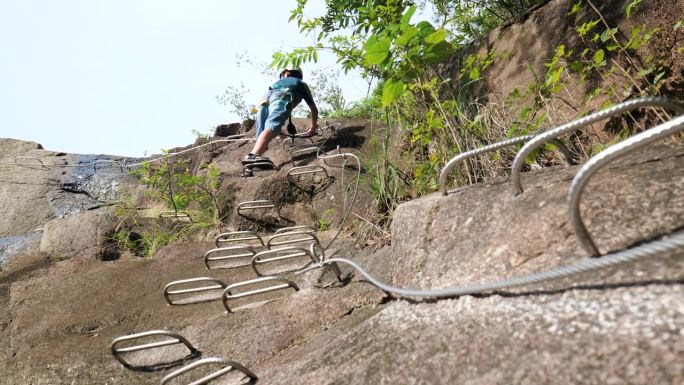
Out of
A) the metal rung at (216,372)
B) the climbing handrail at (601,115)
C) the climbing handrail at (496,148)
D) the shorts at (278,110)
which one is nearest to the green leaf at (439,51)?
the climbing handrail at (496,148)

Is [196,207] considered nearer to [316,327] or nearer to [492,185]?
[316,327]

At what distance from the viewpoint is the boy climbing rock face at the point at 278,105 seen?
233 inches

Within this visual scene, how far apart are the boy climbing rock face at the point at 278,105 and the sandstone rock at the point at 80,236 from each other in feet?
6.40

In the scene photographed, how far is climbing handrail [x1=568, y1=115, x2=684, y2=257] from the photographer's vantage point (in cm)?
75

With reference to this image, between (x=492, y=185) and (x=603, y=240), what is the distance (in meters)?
0.64

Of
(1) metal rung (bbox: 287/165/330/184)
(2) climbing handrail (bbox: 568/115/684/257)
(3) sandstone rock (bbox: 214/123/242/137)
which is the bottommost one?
(2) climbing handrail (bbox: 568/115/684/257)

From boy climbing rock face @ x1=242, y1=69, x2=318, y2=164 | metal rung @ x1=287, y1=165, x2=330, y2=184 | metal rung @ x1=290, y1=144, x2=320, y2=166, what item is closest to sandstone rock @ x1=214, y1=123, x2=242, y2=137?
boy climbing rock face @ x1=242, y1=69, x2=318, y2=164

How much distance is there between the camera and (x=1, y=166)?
8023mm

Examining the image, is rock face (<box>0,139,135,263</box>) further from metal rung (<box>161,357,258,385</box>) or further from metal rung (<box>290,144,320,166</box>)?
metal rung (<box>161,357,258,385</box>)

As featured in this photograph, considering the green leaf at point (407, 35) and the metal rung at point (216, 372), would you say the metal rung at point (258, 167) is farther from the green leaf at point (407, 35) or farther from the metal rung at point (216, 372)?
the green leaf at point (407, 35)

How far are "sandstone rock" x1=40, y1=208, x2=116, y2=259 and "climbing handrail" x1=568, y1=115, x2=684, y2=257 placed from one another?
17.2ft

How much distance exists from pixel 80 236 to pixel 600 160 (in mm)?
5845

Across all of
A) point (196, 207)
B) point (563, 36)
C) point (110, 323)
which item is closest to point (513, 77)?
point (563, 36)

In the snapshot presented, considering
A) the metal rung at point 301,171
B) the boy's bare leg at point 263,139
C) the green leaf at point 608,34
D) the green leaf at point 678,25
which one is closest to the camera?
the green leaf at point 678,25
